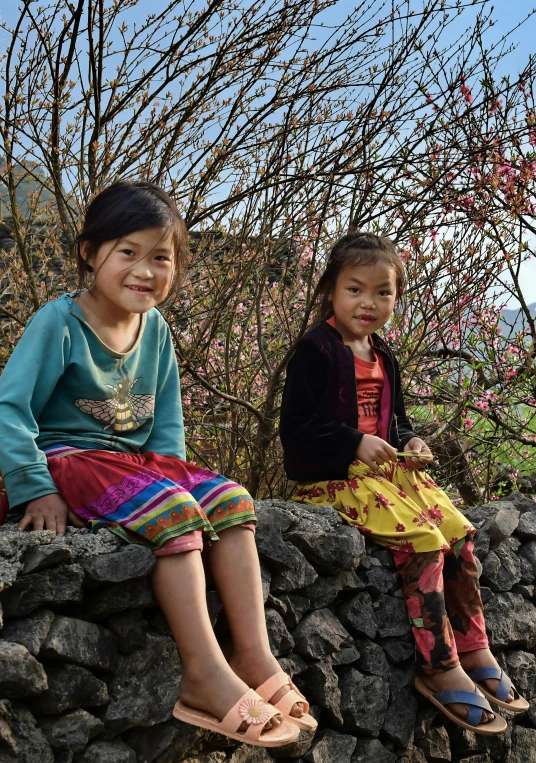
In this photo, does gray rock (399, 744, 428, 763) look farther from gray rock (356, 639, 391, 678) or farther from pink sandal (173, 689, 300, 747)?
pink sandal (173, 689, 300, 747)

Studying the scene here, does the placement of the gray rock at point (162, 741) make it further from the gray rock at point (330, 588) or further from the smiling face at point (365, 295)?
the smiling face at point (365, 295)

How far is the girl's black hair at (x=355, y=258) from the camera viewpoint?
2.88 meters

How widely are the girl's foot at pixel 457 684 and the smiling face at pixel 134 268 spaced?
1467mm

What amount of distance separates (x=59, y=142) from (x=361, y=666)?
215cm

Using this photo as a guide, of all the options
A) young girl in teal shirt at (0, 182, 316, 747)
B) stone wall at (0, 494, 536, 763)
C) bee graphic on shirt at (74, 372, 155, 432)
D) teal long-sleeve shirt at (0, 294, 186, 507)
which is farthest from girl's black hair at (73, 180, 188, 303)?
stone wall at (0, 494, 536, 763)

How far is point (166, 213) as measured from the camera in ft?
7.73

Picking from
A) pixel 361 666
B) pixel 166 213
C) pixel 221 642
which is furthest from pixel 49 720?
pixel 166 213

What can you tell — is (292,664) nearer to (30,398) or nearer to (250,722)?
(250,722)

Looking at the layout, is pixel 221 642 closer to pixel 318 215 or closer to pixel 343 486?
pixel 343 486

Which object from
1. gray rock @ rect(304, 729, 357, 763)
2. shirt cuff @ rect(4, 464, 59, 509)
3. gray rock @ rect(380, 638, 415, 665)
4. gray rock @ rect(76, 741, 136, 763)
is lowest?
gray rock @ rect(304, 729, 357, 763)

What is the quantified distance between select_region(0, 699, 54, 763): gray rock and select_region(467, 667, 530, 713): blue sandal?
1510 mm

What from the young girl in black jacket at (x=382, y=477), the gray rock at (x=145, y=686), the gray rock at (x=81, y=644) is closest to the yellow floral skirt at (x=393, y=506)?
the young girl in black jacket at (x=382, y=477)

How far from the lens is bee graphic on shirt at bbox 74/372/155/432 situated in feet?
7.61

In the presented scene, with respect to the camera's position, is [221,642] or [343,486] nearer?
[221,642]
